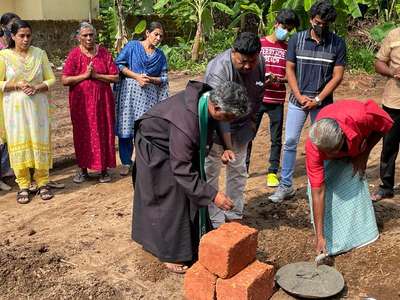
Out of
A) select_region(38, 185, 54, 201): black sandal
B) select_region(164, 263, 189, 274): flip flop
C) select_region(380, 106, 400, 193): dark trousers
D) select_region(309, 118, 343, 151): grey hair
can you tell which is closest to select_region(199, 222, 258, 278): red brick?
select_region(164, 263, 189, 274): flip flop

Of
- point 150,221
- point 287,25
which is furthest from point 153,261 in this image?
point 287,25

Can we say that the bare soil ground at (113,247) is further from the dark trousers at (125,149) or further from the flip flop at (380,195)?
the dark trousers at (125,149)

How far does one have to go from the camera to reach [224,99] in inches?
122

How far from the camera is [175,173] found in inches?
128

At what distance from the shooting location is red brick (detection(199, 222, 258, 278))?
120 inches

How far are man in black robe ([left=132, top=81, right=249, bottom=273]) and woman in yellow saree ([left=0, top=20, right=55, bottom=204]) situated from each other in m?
1.66

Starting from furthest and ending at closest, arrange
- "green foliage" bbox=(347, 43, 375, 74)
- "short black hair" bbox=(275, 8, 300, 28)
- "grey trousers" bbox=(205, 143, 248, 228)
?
"green foliage" bbox=(347, 43, 375, 74) → "short black hair" bbox=(275, 8, 300, 28) → "grey trousers" bbox=(205, 143, 248, 228)

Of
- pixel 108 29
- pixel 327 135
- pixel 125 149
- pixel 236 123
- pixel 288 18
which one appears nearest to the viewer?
pixel 327 135

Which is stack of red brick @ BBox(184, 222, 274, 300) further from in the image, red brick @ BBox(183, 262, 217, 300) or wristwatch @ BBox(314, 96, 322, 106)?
wristwatch @ BBox(314, 96, 322, 106)

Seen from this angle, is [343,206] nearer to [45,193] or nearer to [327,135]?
[327,135]

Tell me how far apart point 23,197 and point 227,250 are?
2.75 m

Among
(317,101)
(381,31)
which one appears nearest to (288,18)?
(317,101)

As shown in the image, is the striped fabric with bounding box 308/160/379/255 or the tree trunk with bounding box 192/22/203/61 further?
the tree trunk with bounding box 192/22/203/61

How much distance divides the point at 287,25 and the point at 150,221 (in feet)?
8.33
